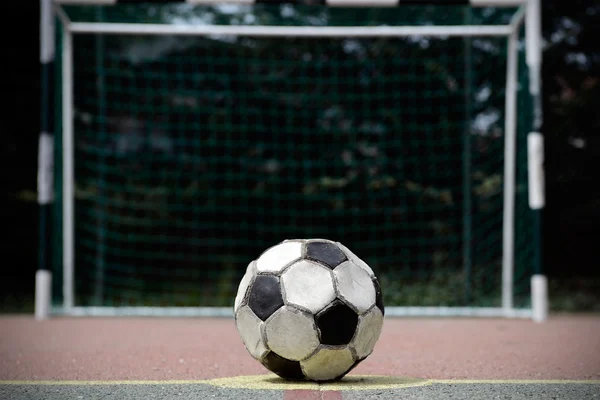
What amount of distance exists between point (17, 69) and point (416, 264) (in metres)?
6.08

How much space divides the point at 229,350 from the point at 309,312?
5.67 ft

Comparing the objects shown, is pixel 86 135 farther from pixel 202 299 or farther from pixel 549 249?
pixel 549 249

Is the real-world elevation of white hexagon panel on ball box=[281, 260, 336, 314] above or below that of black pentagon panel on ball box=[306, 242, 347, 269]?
below

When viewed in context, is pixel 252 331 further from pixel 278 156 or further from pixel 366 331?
pixel 278 156

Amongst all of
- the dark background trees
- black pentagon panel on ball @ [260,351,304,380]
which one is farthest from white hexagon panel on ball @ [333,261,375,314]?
the dark background trees

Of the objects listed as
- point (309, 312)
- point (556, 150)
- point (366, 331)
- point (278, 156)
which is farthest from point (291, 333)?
point (556, 150)

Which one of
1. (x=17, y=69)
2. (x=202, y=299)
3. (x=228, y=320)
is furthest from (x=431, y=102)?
(x=17, y=69)

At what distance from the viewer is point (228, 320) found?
6.97 metres

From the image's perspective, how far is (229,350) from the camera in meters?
4.55

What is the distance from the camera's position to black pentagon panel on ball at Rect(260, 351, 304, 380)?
9.83ft

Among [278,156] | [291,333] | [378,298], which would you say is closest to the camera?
[291,333]

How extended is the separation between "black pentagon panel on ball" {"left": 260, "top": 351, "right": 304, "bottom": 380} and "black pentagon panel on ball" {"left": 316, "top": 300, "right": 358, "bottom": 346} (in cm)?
16

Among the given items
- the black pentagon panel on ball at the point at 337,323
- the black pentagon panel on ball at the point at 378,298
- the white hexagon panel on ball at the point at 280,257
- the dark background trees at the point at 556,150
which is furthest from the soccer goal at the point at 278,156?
the black pentagon panel on ball at the point at 337,323

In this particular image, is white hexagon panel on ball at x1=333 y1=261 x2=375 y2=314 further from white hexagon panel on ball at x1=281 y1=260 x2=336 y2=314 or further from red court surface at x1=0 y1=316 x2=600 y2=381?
red court surface at x1=0 y1=316 x2=600 y2=381
